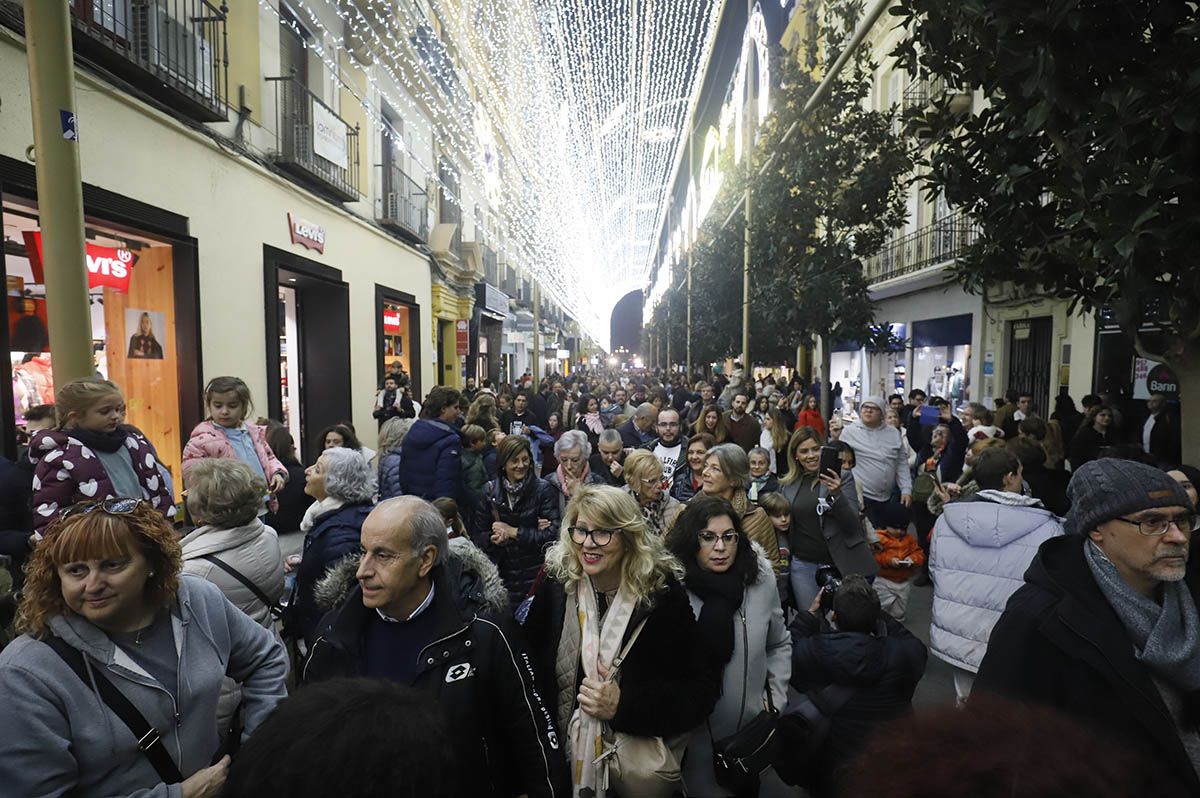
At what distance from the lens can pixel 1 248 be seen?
5406mm

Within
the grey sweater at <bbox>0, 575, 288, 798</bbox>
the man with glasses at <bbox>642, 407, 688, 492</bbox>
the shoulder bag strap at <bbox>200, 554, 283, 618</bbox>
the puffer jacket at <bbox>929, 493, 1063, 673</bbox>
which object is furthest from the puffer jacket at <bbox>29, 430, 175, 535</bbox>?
the man with glasses at <bbox>642, 407, 688, 492</bbox>

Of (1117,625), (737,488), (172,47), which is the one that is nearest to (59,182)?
(737,488)

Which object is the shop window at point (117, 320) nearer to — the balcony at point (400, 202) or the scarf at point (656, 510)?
the scarf at point (656, 510)

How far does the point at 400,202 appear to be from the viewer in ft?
51.0

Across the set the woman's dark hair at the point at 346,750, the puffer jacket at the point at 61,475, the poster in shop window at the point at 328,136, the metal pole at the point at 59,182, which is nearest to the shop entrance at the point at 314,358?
the poster in shop window at the point at 328,136

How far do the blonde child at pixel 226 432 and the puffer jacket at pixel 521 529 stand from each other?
5.24ft

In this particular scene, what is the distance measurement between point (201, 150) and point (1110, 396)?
14038 millimetres

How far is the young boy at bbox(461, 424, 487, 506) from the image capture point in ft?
19.5

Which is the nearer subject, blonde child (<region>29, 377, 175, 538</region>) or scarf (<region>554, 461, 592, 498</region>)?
blonde child (<region>29, 377, 175, 538</region>)

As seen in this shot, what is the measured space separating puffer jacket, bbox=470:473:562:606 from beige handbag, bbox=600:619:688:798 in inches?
80.5

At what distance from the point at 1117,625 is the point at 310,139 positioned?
1167 centimetres

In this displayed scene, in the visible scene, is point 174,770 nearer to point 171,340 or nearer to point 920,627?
point 920,627

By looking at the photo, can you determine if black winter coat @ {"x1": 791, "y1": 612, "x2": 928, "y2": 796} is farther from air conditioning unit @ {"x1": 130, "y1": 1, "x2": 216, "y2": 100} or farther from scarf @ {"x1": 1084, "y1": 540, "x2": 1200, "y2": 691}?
air conditioning unit @ {"x1": 130, "y1": 1, "x2": 216, "y2": 100}

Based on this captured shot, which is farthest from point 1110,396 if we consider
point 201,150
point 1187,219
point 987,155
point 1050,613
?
point 201,150
